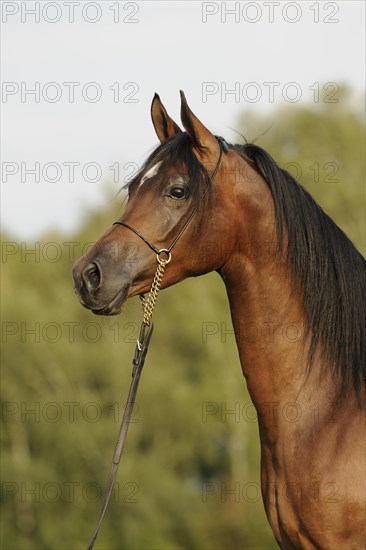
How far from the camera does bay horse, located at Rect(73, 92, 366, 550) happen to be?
498 centimetres

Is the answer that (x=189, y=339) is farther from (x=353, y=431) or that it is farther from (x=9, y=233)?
(x=353, y=431)

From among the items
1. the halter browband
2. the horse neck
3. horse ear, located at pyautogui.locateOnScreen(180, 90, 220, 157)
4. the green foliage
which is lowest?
the green foliage

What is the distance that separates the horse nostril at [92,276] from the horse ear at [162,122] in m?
1.04

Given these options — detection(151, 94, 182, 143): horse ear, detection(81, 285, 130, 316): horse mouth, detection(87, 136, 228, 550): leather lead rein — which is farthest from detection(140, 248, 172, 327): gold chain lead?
detection(151, 94, 182, 143): horse ear

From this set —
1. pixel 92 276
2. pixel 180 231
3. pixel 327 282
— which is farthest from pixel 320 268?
pixel 92 276

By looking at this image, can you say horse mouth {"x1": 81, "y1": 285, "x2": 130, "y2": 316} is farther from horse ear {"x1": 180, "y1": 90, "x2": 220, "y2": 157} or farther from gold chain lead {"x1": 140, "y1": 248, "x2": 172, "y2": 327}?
horse ear {"x1": 180, "y1": 90, "x2": 220, "y2": 157}

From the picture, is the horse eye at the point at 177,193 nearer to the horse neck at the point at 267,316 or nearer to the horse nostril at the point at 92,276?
the horse neck at the point at 267,316

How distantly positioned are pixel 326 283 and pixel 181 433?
2642 centimetres

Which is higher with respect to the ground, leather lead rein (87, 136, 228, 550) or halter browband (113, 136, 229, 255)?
halter browband (113, 136, 229, 255)

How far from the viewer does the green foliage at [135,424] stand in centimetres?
2844

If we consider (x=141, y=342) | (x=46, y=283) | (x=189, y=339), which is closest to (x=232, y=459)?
(x=189, y=339)

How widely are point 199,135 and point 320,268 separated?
1015 millimetres

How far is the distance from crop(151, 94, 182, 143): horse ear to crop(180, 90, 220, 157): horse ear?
36 centimetres

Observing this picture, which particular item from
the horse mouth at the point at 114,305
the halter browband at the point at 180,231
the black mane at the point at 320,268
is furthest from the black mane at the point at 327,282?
the horse mouth at the point at 114,305
